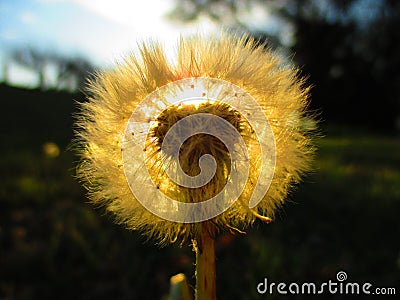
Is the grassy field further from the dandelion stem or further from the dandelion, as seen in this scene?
the dandelion stem

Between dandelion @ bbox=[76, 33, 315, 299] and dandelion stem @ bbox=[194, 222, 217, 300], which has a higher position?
dandelion @ bbox=[76, 33, 315, 299]

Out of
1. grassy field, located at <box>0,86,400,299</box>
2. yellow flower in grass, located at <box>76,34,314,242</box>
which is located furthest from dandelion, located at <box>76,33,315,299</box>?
grassy field, located at <box>0,86,400,299</box>

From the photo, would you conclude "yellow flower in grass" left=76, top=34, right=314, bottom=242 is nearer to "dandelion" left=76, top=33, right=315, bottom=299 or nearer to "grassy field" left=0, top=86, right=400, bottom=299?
"dandelion" left=76, top=33, right=315, bottom=299

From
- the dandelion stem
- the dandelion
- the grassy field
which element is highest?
the grassy field

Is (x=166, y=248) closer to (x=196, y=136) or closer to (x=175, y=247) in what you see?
(x=175, y=247)

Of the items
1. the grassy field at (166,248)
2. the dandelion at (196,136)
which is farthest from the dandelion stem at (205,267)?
the grassy field at (166,248)

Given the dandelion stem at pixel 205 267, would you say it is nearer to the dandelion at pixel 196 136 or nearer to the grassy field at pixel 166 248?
the dandelion at pixel 196 136

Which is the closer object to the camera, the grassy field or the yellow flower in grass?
the yellow flower in grass

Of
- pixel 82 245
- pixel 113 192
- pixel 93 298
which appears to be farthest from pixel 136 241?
pixel 113 192

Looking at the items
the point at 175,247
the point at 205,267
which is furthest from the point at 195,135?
the point at 175,247
